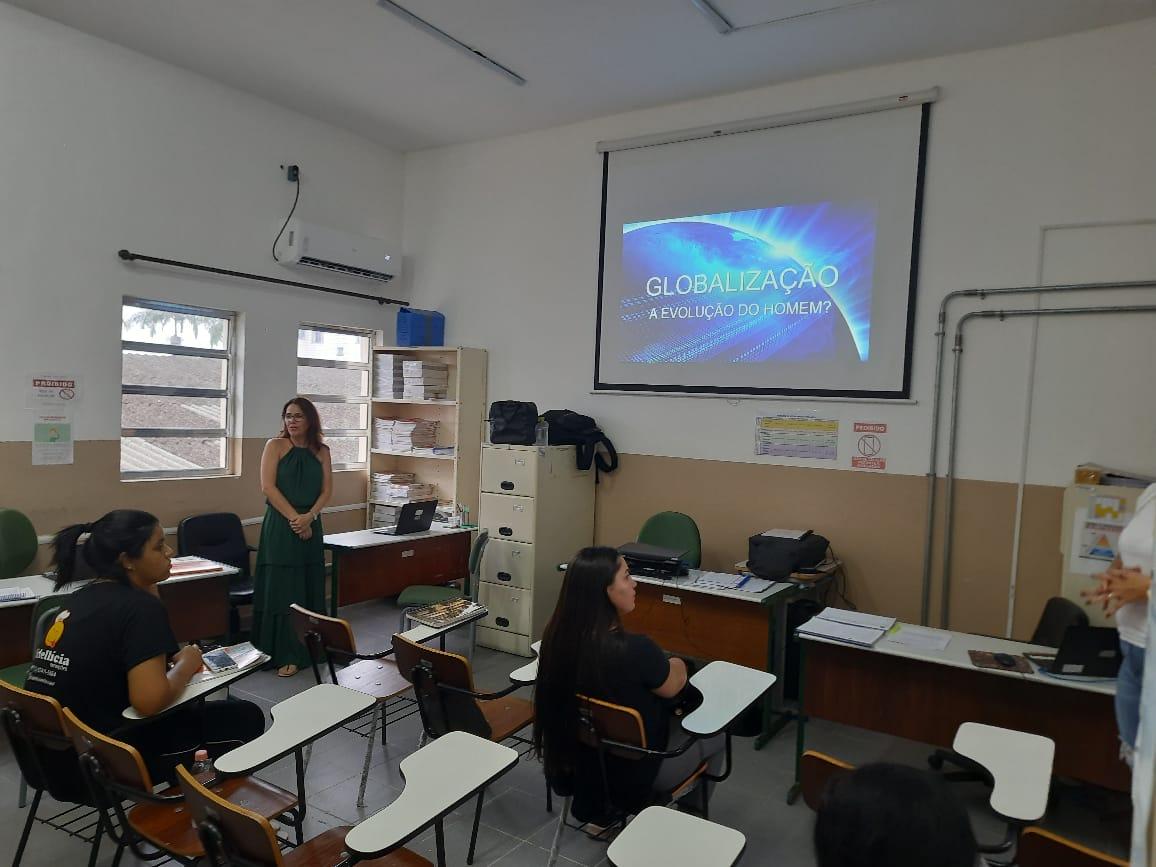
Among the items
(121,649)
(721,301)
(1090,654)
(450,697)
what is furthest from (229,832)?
(721,301)

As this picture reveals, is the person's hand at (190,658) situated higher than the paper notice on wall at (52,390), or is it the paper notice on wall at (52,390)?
the paper notice on wall at (52,390)

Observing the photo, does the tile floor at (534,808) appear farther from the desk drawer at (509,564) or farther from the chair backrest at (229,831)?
the desk drawer at (509,564)

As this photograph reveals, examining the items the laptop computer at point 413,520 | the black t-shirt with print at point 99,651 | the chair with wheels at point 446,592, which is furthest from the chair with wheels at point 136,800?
the laptop computer at point 413,520

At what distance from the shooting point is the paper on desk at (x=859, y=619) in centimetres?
331

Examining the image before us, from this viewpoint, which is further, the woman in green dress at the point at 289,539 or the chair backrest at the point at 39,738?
the woman in green dress at the point at 289,539

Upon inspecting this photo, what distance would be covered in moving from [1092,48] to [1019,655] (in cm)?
305

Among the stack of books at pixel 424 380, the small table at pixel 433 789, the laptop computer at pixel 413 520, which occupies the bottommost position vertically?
the small table at pixel 433 789

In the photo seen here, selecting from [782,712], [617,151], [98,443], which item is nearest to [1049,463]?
[782,712]

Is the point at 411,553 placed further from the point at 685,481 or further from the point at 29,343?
the point at 29,343

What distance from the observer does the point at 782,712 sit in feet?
13.1

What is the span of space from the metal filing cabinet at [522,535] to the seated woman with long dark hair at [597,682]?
2.34 meters

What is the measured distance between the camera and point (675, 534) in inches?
186

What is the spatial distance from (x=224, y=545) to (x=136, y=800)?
3.01 meters

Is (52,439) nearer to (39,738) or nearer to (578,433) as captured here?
(39,738)
